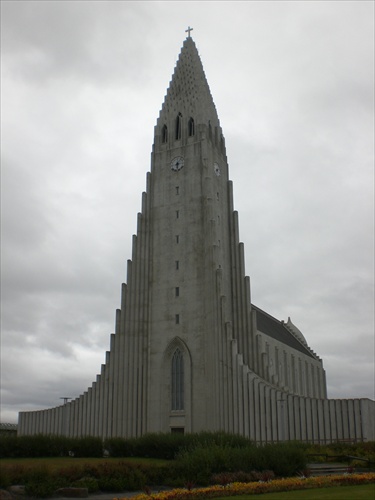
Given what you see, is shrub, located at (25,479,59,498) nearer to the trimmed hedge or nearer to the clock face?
the trimmed hedge

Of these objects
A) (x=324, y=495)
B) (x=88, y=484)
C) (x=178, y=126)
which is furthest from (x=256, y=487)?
(x=178, y=126)

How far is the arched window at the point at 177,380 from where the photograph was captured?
155 ft

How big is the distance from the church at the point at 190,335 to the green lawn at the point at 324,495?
23.3 meters

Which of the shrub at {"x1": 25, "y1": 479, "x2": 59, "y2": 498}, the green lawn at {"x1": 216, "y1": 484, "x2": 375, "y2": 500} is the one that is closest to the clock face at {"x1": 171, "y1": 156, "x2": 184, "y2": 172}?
the green lawn at {"x1": 216, "y1": 484, "x2": 375, "y2": 500}

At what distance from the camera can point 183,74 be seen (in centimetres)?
5841

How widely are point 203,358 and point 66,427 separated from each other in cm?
1384

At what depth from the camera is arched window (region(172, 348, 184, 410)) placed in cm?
4709

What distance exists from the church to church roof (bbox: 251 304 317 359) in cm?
1546

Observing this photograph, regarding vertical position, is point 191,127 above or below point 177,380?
above

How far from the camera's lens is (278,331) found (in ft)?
244

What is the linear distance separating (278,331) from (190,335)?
28904 mm

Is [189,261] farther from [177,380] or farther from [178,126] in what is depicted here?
[178,126]

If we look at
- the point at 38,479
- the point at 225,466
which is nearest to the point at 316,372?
the point at 225,466

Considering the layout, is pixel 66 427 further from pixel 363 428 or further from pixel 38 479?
pixel 38 479
